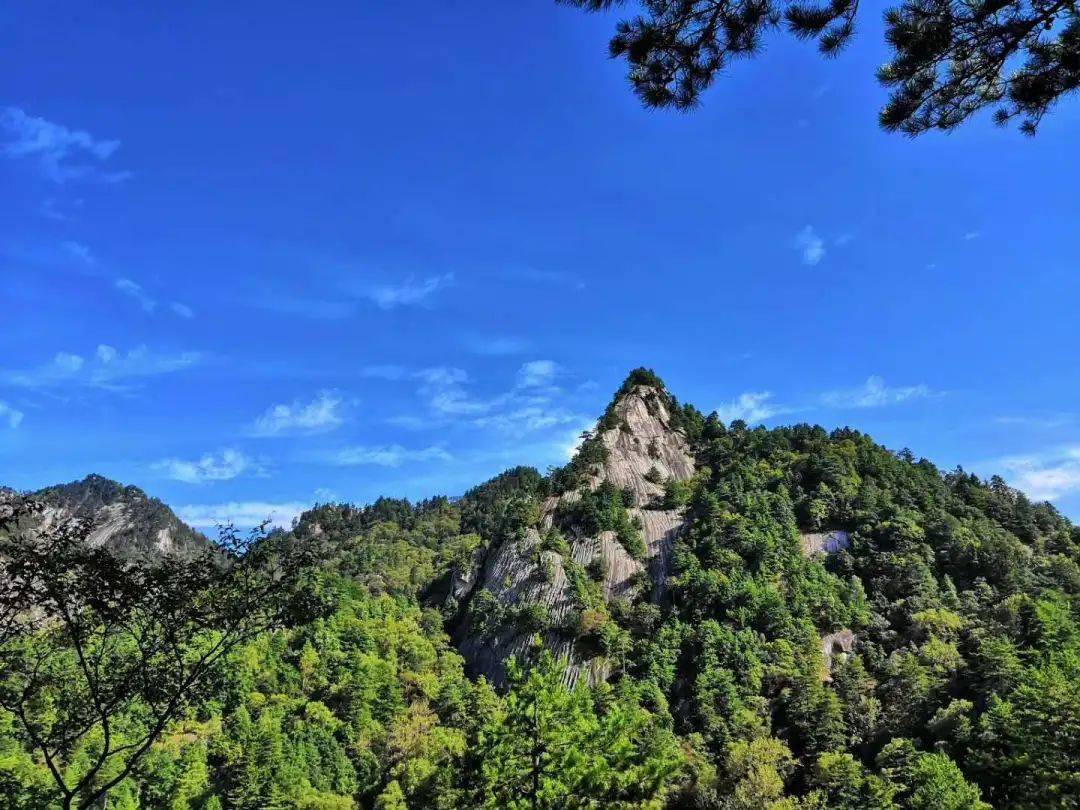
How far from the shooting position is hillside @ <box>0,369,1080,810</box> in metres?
29.9

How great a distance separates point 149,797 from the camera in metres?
39.6

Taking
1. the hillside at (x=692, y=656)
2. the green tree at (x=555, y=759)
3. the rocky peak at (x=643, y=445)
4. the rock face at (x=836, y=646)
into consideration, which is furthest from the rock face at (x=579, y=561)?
the green tree at (x=555, y=759)

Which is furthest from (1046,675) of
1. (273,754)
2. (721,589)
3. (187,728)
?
(187,728)

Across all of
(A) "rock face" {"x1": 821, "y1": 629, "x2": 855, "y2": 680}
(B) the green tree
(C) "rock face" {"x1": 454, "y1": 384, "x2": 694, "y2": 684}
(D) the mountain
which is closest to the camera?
(B) the green tree

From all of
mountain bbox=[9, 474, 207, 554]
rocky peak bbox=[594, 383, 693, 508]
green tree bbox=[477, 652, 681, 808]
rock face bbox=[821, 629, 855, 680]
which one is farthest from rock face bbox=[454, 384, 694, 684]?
mountain bbox=[9, 474, 207, 554]

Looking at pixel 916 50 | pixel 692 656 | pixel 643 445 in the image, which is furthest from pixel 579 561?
pixel 916 50

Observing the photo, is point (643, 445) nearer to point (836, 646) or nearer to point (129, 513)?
point (836, 646)

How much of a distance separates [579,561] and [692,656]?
1834 centimetres

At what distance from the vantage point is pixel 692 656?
55031mm

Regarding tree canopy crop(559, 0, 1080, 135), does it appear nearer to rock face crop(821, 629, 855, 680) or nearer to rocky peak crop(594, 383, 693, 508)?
rock face crop(821, 629, 855, 680)

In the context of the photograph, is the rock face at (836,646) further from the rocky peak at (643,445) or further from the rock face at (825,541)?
the rocky peak at (643,445)

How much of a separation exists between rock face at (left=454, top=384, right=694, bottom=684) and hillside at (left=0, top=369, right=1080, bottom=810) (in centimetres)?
32

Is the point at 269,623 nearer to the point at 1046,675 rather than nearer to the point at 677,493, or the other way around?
the point at 1046,675

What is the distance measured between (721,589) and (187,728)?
1856 inches
